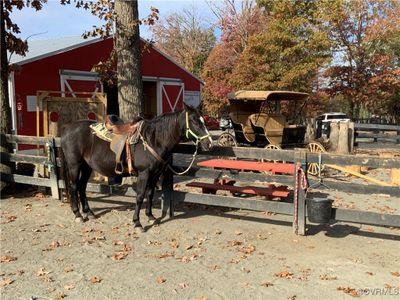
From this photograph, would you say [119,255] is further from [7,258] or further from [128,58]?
[128,58]

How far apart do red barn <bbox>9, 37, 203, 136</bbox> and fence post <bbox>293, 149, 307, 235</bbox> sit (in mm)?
7504

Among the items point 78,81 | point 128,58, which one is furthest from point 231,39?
point 128,58

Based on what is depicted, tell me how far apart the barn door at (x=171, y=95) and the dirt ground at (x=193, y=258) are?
45.0ft

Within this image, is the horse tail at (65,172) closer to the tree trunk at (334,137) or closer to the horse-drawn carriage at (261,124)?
the horse-drawn carriage at (261,124)

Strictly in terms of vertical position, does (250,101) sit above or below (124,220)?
above

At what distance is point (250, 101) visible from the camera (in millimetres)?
14766

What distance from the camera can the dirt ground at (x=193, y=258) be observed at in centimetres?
438

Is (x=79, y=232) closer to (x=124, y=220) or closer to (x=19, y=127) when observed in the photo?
(x=124, y=220)

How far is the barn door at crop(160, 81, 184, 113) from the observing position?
20.8 meters

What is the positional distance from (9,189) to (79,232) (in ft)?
11.2

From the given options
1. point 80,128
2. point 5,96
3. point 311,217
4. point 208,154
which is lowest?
point 311,217

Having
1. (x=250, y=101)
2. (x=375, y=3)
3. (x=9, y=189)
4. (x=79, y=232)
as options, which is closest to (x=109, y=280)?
(x=79, y=232)

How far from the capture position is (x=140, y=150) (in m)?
6.53

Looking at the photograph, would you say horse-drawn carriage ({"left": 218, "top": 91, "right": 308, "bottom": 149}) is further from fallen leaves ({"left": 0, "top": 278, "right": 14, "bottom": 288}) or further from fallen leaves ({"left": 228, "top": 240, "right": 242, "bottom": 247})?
fallen leaves ({"left": 0, "top": 278, "right": 14, "bottom": 288})
